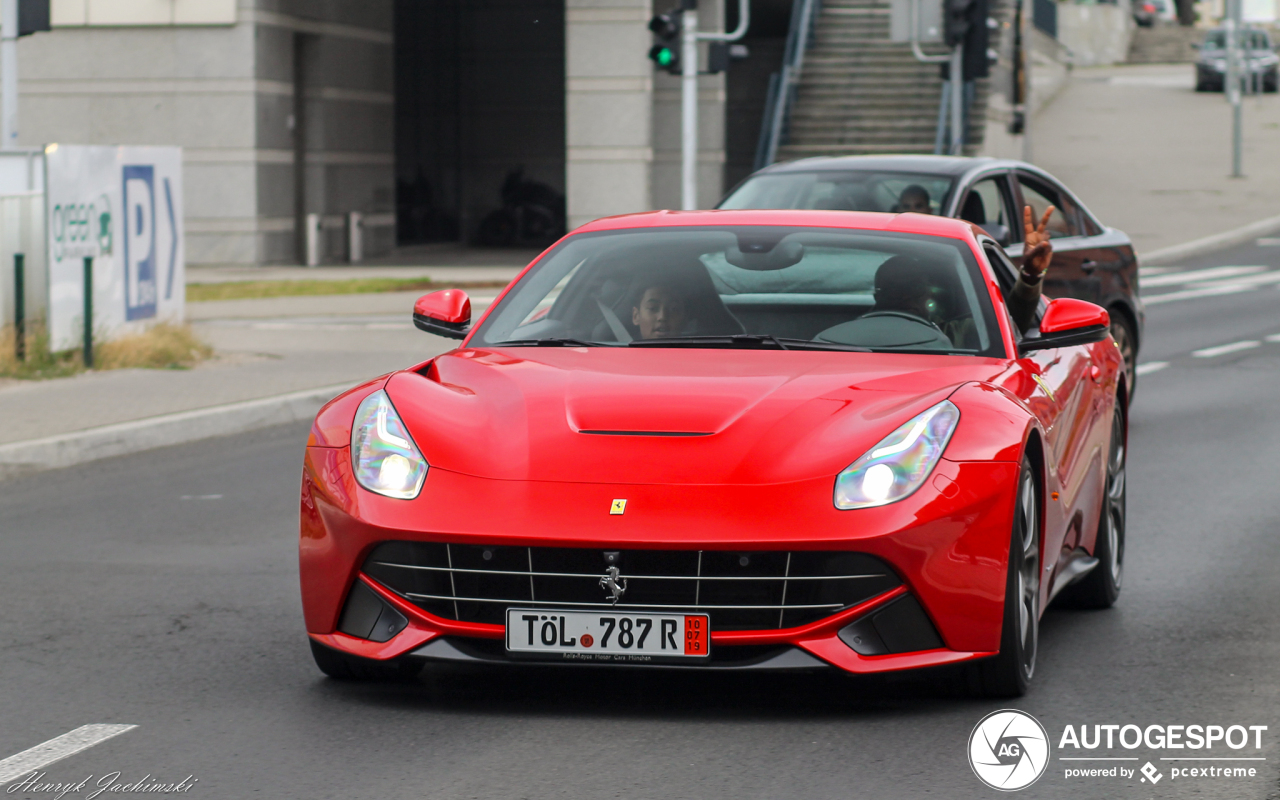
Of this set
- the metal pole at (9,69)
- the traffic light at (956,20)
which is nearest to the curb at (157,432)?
the metal pole at (9,69)

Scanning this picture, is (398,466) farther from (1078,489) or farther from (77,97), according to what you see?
(77,97)

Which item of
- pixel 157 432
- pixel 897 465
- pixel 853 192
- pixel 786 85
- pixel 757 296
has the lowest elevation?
pixel 157 432

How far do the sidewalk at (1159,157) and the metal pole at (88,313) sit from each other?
18191mm

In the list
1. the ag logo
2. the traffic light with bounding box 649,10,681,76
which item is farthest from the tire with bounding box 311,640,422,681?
the traffic light with bounding box 649,10,681,76

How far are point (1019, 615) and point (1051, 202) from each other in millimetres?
7422

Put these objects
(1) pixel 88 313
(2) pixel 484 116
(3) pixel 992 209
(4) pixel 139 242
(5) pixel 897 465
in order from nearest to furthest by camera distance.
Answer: (5) pixel 897 465 → (3) pixel 992 209 → (1) pixel 88 313 → (4) pixel 139 242 → (2) pixel 484 116

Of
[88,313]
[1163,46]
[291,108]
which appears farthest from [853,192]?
[1163,46]

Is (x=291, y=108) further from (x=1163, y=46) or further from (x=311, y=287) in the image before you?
(x=1163, y=46)

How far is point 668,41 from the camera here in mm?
→ 21750

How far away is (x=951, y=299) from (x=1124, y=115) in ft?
142

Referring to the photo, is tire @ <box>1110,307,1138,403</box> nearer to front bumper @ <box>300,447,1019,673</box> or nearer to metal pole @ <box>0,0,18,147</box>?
front bumper @ <box>300,447,1019,673</box>

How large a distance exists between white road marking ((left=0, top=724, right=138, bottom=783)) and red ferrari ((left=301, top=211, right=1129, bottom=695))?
636 millimetres

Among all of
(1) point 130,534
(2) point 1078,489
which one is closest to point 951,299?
(2) point 1078,489

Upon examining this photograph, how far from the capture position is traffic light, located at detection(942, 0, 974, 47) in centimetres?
2470
